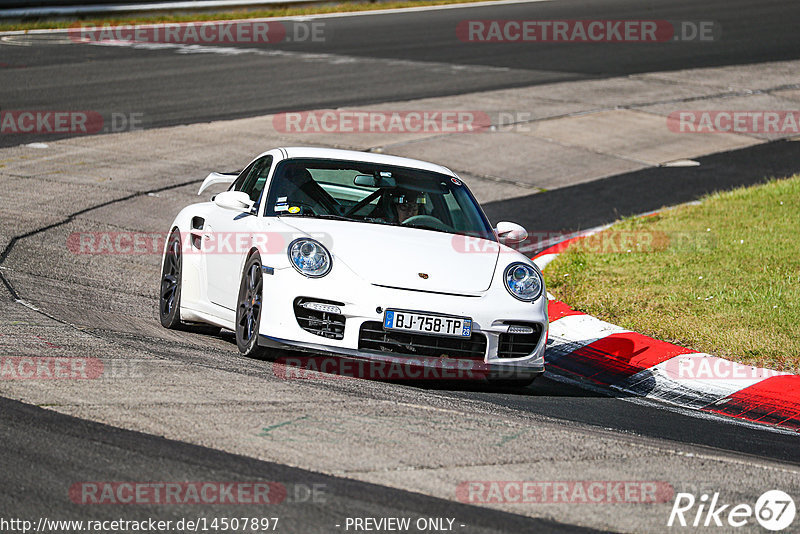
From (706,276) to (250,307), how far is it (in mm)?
4766

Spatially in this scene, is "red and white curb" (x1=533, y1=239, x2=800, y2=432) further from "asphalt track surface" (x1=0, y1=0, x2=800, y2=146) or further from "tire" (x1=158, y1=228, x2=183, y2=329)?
"asphalt track surface" (x1=0, y1=0, x2=800, y2=146)

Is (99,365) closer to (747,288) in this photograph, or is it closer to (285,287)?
(285,287)

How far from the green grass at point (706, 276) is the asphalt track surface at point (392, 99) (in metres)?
1.28

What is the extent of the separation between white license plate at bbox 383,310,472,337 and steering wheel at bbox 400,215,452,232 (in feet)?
3.98

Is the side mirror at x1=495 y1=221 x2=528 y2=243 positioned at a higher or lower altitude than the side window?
lower

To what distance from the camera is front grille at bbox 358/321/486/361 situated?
6.66 m

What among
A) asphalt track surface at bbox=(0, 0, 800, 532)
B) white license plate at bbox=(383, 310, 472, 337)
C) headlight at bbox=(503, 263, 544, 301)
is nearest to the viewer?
asphalt track surface at bbox=(0, 0, 800, 532)

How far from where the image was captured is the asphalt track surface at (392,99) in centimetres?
447

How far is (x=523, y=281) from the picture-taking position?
23.7 ft

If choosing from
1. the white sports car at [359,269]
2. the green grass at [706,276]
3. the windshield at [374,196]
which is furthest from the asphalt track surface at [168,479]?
the green grass at [706,276]

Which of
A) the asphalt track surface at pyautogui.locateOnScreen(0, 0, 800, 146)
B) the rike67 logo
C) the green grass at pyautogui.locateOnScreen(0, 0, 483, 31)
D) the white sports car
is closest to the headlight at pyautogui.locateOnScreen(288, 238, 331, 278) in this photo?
the white sports car

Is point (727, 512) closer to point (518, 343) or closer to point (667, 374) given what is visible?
point (518, 343)

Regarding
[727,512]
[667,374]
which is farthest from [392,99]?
[727,512]

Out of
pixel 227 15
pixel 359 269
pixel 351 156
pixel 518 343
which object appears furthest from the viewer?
pixel 227 15
